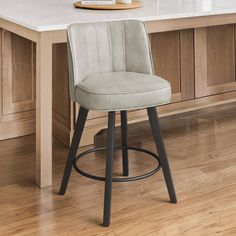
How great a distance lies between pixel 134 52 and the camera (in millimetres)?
2506

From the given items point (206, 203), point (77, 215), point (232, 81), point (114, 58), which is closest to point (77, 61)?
point (114, 58)

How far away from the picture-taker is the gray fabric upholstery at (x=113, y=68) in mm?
2250

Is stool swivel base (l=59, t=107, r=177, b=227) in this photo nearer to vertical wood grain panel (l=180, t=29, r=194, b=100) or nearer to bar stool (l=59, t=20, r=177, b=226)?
bar stool (l=59, t=20, r=177, b=226)

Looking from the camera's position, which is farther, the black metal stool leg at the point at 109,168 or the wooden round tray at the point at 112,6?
the wooden round tray at the point at 112,6

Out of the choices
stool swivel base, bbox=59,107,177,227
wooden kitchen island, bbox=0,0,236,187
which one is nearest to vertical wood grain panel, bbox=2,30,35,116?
wooden kitchen island, bbox=0,0,236,187

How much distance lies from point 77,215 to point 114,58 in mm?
718

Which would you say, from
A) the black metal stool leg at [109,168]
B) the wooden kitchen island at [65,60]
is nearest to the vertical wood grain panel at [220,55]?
the wooden kitchen island at [65,60]

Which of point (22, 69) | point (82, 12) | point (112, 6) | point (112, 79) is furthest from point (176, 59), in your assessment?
point (112, 79)

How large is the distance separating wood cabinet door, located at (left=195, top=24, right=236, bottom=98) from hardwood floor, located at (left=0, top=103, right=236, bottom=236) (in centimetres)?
39

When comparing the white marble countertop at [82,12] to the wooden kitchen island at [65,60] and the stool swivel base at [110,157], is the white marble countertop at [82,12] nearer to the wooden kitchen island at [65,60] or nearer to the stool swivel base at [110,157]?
the wooden kitchen island at [65,60]

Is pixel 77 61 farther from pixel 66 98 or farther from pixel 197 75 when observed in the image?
pixel 197 75

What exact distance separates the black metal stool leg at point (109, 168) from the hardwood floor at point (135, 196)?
0.06 m

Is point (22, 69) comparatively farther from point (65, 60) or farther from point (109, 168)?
point (109, 168)

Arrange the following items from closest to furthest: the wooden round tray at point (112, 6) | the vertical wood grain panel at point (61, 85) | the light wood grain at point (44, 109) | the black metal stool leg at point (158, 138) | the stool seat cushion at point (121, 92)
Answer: the stool seat cushion at point (121, 92) → the black metal stool leg at point (158, 138) → the light wood grain at point (44, 109) → the wooden round tray at point (112, 6) → the vertical wood grain panel at point (61, 85)
